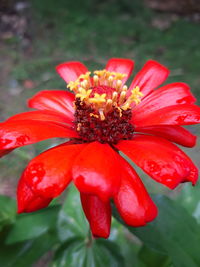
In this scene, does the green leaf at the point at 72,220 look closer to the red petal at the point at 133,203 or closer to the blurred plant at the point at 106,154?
the blurred plant at the point at 106,154

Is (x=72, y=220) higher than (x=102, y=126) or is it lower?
lower

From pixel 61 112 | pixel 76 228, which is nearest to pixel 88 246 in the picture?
pixel 76 228

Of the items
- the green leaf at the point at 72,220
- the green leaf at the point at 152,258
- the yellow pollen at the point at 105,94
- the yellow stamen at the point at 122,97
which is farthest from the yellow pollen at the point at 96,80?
the green leaf at the point at 152,258

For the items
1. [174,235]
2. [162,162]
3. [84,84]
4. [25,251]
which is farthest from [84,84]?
[25,251]

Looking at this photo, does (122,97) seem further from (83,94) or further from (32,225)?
(32,225)

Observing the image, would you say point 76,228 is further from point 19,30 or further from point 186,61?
point 19,30

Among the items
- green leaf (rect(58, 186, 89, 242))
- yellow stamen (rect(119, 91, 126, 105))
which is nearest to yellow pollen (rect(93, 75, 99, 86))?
yellow stamen (rect(119, 91, 126, 105))
